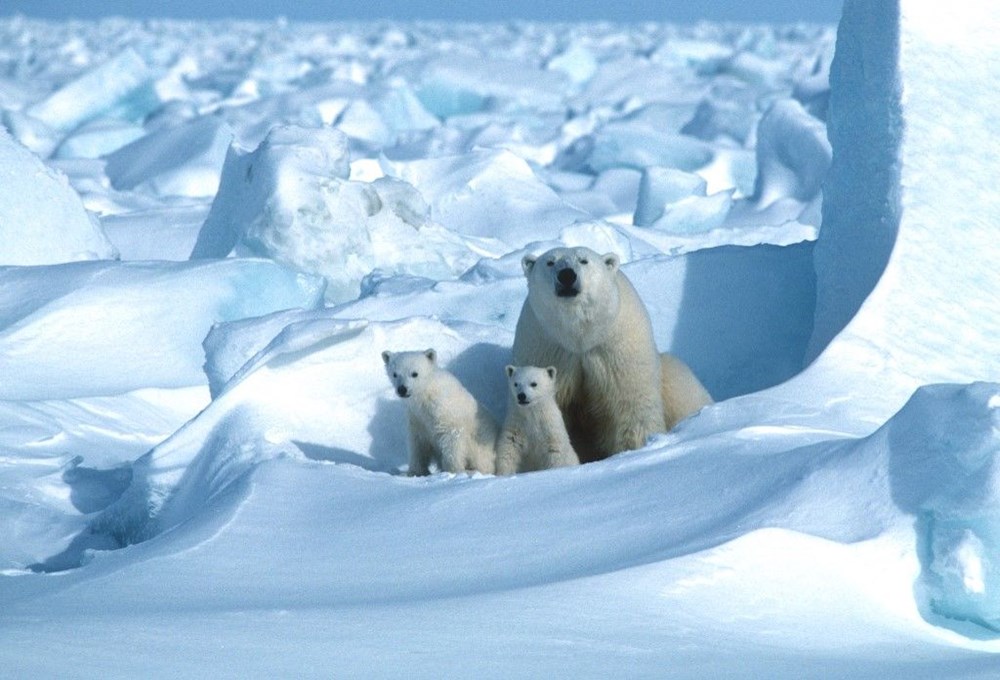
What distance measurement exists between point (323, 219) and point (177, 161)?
13.6ft

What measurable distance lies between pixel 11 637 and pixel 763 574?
49.5 inches

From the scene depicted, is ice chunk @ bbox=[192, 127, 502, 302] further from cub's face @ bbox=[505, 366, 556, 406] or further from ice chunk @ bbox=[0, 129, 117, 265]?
cub's face @ bbox=[505, 366, 556, 406]

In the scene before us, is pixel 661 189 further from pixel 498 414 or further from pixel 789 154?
pixel 498 414

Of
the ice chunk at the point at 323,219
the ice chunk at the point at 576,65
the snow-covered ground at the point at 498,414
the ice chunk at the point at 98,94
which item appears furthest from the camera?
the ice chunk at the point at 576,65

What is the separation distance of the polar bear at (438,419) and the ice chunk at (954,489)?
4.26 feet

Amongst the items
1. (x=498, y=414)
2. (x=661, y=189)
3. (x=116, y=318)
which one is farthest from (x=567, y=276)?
(x=661, y=189)

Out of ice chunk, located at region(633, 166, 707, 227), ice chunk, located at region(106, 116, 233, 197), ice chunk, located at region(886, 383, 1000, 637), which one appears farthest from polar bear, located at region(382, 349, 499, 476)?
ice chunk, located at region(106, 116, 233, 197)

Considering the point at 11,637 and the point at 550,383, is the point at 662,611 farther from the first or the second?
the point at 550,383

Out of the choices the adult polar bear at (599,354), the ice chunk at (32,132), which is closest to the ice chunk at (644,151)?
the ice chunk at (32,132)

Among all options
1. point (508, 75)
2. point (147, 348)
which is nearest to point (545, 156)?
point (508, 75)

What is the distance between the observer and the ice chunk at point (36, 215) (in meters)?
5.84

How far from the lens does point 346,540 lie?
2.80 m

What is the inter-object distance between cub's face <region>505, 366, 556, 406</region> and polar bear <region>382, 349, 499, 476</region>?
196 mm

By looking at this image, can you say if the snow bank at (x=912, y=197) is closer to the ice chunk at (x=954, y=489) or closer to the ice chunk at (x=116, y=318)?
the ice chunk at (x=954, y=489)
